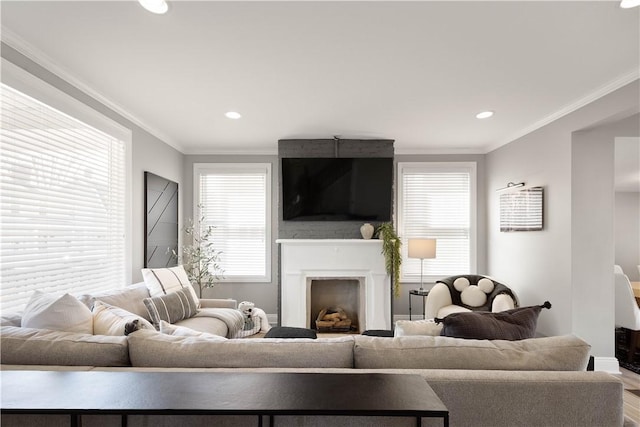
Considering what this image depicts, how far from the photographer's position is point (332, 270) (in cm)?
496

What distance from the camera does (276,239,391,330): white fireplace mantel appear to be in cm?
490

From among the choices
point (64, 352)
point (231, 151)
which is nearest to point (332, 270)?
point (231, 151)

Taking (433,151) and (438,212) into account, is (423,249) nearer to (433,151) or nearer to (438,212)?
(438,212)

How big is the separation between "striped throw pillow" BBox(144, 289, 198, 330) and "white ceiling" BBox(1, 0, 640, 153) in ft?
5.90

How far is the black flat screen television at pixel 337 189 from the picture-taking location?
196 inches

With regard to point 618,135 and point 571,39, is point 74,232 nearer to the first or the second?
point 571,39

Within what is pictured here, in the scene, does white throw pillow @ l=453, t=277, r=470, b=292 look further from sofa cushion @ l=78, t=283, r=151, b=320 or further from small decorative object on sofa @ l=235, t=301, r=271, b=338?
sofa cushion @ l=78, t=283, r=151, b=320

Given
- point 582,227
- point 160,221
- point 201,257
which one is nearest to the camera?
point 582,227

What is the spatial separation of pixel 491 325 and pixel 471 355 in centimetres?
28

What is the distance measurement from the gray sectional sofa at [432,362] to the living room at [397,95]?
170cm

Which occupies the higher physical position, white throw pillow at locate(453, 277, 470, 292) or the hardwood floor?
white throw pillow at locate(453, 277, 470, 292)

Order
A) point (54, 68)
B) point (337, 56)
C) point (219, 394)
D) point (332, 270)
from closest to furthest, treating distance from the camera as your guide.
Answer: point (219, 394) → point (337, 56) → point (54, 68) → point (332, 270)

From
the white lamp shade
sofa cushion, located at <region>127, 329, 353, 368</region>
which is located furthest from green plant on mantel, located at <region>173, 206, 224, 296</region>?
sofa cushion, located at <region>127, 329, 353, 368</region>

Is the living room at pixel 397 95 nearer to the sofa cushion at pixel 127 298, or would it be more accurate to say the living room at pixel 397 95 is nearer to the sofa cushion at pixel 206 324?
the sofa cushion at pixel 127 298
